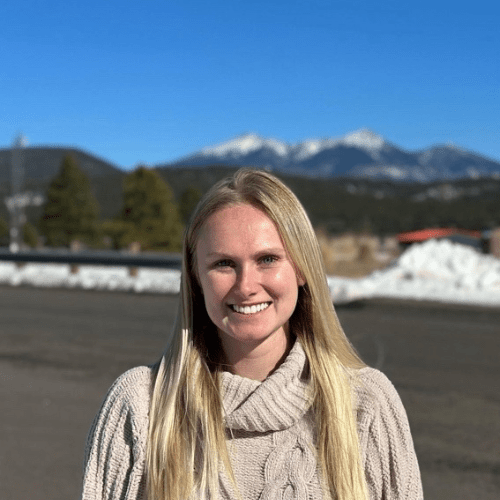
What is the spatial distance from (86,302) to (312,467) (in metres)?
12.2

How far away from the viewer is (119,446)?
5.36 feet

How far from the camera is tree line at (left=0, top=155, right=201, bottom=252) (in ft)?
118

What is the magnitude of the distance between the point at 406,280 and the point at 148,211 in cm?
2299

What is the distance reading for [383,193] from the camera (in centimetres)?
9456

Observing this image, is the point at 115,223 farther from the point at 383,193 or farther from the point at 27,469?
the point at 383,193

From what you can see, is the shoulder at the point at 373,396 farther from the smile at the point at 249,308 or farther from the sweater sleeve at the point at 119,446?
the sweater sleeve at the point at 119,446

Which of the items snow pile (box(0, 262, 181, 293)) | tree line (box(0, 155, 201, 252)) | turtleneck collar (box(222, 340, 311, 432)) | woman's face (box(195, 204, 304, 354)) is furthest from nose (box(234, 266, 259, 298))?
tree line (box(0, 155, 201, 252))

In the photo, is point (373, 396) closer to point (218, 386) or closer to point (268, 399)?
point (268, 399)

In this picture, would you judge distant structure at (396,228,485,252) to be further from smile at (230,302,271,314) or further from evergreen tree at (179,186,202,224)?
evergreen tree at (179,186,202,224)

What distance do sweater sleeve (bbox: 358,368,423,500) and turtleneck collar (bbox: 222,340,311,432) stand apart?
0.54 ft

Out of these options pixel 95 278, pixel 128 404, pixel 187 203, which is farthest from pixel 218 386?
pixel 187 203

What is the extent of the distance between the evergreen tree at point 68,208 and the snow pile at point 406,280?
25.3 meters

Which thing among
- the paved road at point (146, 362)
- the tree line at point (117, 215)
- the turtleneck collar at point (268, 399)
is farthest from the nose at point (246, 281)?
the tree line at point (117, 215)

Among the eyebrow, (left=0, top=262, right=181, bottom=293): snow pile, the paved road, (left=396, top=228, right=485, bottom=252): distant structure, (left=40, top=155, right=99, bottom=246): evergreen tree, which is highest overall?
(left=40, top=155, right=99, bottom=246): evergreen tree
